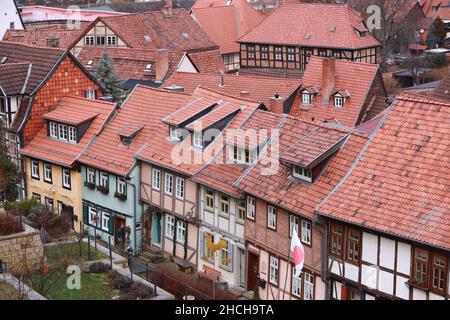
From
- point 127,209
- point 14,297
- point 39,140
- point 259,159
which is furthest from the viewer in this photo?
point 39,140

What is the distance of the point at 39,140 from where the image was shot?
41.9 meters

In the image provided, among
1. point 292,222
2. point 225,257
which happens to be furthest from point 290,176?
point 225,257

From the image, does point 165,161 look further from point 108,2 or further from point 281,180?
point 108,2

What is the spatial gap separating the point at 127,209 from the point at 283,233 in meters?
10.1

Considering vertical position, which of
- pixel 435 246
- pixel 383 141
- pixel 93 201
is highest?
pixel 383 141

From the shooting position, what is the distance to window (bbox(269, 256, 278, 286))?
30000 millimetres

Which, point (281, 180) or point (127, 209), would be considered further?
point (127, 209)

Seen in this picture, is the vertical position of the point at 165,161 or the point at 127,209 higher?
the point at 165,161

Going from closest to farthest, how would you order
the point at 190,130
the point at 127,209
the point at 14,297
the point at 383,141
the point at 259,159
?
the point at 14,297, the point at 383,141, the point at 259,159, the point at 190,130, the point at 127,209

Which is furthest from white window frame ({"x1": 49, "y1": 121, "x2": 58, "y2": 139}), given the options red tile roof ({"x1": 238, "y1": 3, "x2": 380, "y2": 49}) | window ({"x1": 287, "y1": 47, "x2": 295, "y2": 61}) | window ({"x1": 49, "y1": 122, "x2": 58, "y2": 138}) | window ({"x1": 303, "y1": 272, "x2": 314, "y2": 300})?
window ({"x1": 287, "y1": 47, "x2": 295, "y2": 61})

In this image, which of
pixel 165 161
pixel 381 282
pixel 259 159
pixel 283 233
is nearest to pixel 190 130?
pixel 165 161

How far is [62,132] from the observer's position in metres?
41.1

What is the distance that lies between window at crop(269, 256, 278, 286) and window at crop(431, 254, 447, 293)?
682cm

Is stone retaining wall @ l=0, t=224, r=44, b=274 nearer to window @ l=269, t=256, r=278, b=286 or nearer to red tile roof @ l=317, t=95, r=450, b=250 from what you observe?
window @ l=269, t=256, r=278, b=286
